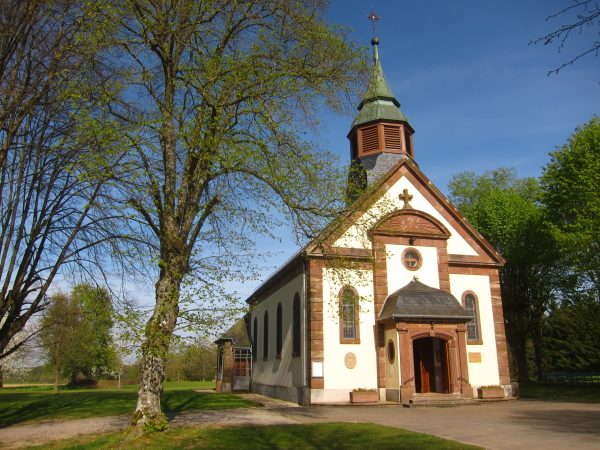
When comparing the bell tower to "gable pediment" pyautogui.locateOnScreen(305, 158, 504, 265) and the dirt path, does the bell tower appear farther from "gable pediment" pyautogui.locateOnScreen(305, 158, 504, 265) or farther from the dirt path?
the dirt path

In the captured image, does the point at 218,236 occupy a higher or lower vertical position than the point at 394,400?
higher

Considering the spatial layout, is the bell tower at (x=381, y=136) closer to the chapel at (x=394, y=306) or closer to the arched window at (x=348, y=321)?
the chapel at (x=394, y=306)

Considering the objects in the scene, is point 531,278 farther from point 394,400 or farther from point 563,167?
point 394,400

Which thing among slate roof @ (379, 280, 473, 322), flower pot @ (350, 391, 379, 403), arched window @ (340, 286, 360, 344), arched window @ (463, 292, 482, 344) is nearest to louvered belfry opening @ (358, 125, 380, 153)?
slate roof @ (379, 280, 473, 322)

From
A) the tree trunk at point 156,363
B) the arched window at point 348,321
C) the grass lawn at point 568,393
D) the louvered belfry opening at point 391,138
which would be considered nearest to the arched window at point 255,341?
the arched window at point 348,321

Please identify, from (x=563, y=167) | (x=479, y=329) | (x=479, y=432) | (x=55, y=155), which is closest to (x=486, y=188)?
(x=563, y=167)

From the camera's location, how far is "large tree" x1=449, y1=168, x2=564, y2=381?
35.1 m

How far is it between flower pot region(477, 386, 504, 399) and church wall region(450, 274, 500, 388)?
24.1 inches

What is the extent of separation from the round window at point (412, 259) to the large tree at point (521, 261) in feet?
49.7

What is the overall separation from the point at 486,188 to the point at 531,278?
10.2 metres

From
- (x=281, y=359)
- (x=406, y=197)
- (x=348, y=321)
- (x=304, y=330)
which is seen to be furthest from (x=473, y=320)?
(x=281, y=359)

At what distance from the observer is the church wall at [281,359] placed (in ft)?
73.5

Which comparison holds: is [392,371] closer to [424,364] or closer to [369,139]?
[424,364]

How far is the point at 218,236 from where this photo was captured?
1419 centimetres
